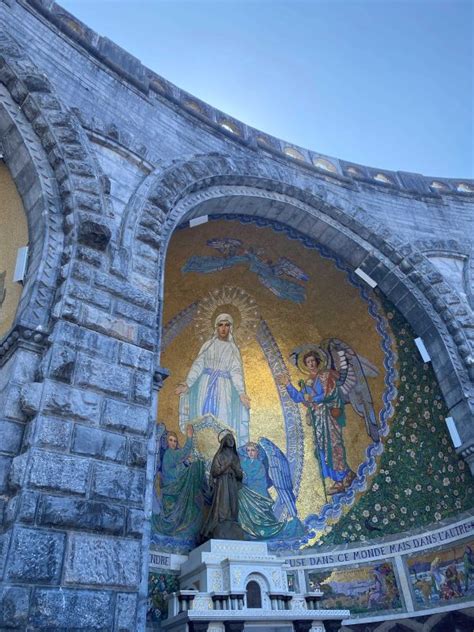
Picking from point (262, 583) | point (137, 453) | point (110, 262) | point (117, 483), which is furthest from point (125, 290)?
point (262, 583)

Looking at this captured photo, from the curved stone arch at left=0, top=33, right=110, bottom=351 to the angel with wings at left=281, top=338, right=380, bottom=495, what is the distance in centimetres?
457

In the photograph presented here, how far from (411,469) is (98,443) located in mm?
5154

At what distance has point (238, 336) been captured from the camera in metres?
8.48

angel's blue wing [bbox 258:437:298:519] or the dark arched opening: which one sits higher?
angel's blue wing [bbox 258:437:298:519]

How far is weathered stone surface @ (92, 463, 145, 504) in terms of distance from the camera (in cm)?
364

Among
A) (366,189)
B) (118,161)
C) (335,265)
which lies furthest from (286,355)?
(118,161)

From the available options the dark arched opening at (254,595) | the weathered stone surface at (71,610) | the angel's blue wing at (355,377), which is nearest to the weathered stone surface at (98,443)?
the weathered stone surface at (71,610)

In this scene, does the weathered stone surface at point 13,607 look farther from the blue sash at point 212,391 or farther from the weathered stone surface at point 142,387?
the blue sash at point 212,391

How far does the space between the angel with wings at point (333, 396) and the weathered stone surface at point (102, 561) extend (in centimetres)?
491

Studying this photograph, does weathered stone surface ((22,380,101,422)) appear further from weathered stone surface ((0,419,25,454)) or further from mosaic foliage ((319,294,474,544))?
mosaic foliage ((319,294,474,544))

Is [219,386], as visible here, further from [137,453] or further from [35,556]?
[35,556]

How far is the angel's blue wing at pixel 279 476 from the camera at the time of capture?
7.76 m

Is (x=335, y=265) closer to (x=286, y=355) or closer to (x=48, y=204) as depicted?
(x=286, y=355)

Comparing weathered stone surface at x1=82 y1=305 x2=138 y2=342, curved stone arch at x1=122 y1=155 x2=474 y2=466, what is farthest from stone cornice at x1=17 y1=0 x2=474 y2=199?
weathered stone surface at x1=82 y1=305 x2=138 y2=342
